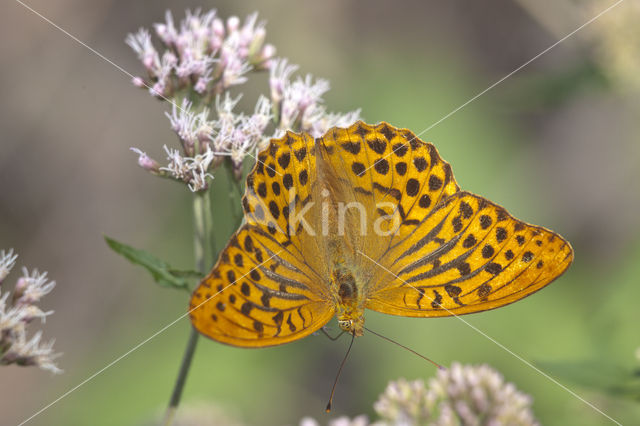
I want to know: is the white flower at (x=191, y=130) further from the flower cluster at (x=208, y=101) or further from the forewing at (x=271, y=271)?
the forewing at (x=271, y=271)

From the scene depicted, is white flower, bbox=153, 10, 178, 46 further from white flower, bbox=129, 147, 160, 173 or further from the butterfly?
the butterfly

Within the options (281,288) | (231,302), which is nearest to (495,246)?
(281,288)

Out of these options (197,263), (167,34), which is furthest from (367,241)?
(167,34)

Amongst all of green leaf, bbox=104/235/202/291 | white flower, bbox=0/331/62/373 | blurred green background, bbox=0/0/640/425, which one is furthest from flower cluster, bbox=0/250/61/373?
blurred green background, bbox=0/0/640/425

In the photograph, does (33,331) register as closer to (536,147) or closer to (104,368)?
(104,368)

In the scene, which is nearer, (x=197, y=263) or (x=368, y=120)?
(x=197, y=263)

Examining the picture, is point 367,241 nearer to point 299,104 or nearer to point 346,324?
point 346,324
